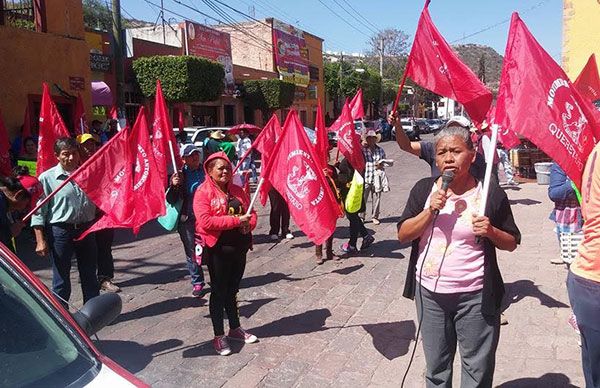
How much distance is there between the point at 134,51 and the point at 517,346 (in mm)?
22443

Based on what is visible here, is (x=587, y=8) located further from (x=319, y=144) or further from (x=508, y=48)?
(x=508, y=48)

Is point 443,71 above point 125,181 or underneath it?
above

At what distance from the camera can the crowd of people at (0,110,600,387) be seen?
272 centimetres

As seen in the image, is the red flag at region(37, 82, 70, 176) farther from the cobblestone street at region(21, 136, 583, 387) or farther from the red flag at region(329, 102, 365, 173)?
the red flag at region(329, 102, 365, 173)

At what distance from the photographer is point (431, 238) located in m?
2.99

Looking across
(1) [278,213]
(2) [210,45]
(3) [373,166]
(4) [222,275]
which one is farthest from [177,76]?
(4) [222,275]

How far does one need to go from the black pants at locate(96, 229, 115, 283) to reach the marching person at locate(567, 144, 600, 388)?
5.33 m

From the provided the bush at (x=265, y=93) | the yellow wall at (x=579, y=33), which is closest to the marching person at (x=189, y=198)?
the yellow wall at (x=579, y=33)

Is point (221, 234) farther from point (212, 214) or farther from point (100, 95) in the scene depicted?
point (100, 95)

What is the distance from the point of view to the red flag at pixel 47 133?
7.24 m

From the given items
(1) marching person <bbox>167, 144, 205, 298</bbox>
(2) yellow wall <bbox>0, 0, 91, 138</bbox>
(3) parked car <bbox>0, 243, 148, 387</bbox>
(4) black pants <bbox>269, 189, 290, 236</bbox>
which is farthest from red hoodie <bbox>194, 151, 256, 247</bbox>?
(2) yellow wall <bbox>0, 0, 91, 138</bbox>

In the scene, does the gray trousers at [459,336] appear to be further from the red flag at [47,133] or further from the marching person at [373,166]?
the marching person at [373,166]

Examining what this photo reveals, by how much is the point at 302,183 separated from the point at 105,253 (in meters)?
2.87

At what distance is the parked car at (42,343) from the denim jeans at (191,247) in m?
3.78
